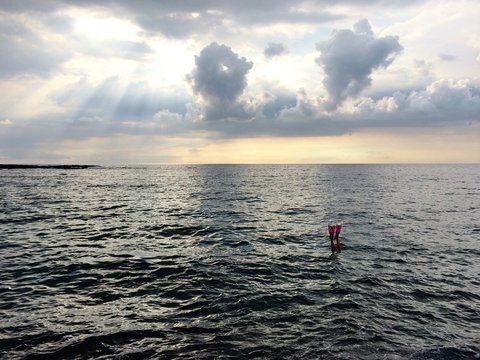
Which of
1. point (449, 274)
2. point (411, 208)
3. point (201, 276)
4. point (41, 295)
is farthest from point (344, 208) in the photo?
point (41, 295)

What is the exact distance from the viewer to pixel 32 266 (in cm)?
2034

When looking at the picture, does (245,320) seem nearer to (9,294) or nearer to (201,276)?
(201,276)

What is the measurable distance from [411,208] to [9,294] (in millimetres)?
49234

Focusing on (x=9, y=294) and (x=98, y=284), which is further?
(x=98, y=284)

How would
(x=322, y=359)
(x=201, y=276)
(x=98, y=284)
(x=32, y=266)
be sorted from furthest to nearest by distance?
(x=32, y=266) < (x=201, y=276) < (x=98, y=284) < (x=322, y=359)

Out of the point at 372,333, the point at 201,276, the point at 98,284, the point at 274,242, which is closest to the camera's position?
the point at 372,333

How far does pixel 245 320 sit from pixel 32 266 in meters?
14.5

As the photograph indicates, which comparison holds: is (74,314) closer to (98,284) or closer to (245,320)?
(98,284)

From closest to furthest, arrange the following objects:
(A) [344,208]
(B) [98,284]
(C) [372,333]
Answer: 1. (C) [372,333]
2. (B) [98,284]
3. (A) [344,208]

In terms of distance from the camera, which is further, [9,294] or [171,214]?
[171,214]

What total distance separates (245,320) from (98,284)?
28.2 ft

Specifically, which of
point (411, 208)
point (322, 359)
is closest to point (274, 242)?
point (322, 359)

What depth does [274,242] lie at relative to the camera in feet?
91.2

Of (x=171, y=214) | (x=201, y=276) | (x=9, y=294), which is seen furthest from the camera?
(x=171, y=214)
